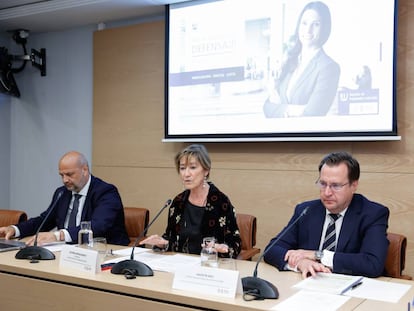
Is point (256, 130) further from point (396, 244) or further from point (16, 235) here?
point (16, 235)

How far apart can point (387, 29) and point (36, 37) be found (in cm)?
344

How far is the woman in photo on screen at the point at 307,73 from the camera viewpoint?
3332 millimetres

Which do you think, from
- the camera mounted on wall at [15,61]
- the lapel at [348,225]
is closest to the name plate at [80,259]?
the lapel at [348,225]

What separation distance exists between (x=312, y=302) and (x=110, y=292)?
0.79 meters

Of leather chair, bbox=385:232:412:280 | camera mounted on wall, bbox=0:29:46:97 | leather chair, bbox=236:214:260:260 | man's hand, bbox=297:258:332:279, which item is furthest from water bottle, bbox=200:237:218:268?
camera mounted on wall, bbox=0:29:46:97

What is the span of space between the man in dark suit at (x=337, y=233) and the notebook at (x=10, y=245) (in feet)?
4.44

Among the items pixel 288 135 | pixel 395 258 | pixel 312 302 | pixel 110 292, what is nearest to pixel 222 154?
pixel 288 135

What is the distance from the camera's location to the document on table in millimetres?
1765

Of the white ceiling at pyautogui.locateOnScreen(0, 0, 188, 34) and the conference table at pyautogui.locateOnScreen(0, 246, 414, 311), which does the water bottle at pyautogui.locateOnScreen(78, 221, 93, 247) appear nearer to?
the conference table at pyautogui.locateOnScreen(0, 246, 414, 311)

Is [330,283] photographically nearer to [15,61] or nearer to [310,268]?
[310,268]

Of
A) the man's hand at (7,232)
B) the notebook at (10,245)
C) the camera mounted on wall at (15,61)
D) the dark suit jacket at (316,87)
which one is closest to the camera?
the notebook at (10,245)

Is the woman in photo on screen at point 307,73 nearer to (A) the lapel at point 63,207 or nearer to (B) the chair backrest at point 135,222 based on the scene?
(B) the chair backrest at point 135,222

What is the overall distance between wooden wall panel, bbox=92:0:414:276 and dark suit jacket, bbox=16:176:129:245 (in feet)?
3.45

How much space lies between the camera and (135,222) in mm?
3266
